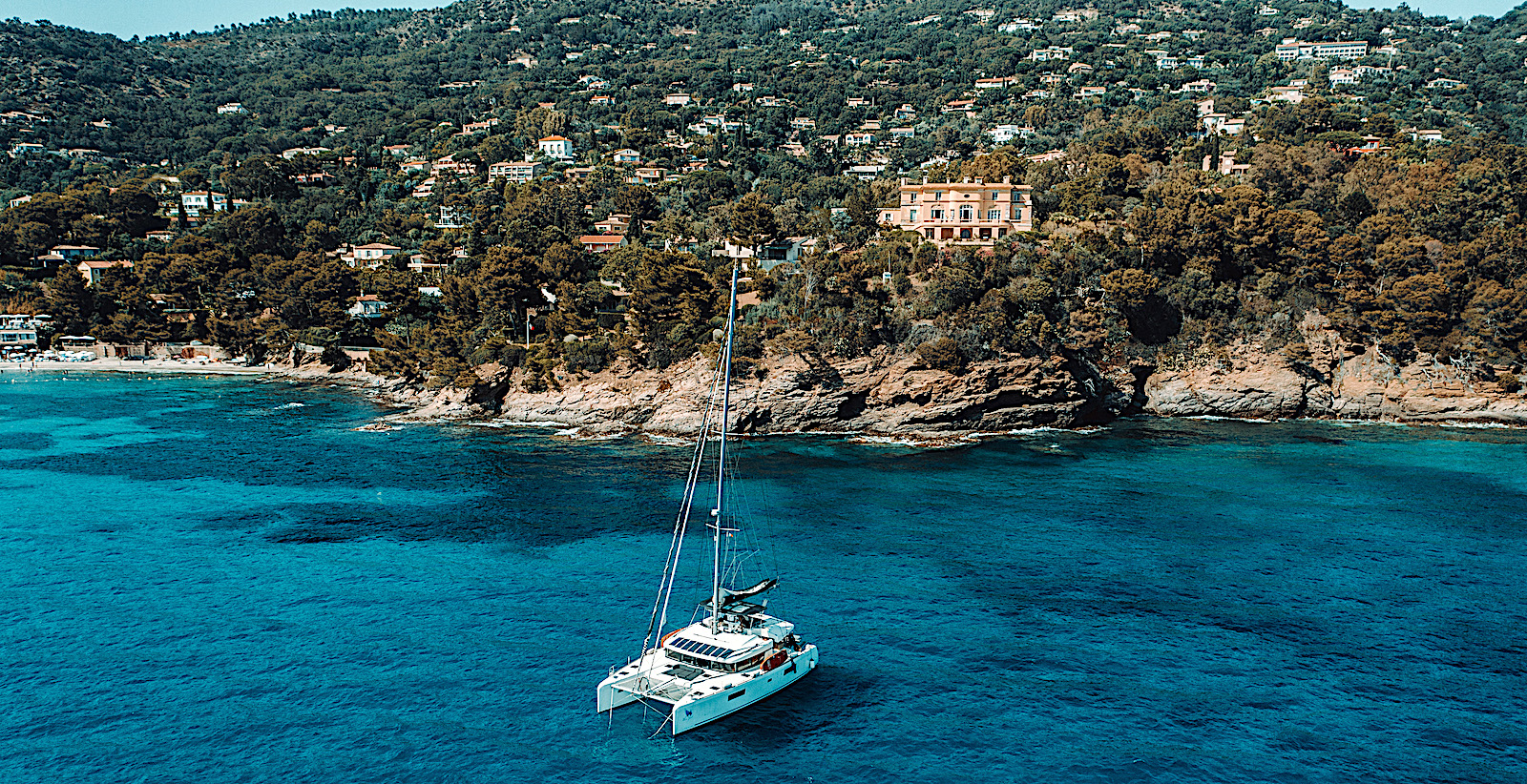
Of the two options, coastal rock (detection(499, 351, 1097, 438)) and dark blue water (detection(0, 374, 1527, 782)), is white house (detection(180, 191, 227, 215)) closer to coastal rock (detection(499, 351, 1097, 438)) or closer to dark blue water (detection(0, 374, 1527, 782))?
→ dark blue water (detection(0, 374, 1527, 782))

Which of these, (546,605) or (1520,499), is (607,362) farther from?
(1520,499)

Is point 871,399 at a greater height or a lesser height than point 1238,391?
greater

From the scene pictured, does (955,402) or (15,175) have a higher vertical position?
(15,175)

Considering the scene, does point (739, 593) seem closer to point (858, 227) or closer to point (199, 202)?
point (858, 227)

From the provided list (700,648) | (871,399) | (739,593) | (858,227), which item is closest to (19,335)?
(858,227)

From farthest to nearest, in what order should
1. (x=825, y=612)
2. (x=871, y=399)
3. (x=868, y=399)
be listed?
(x=868, y=399)
(x=871, y=399)
(x=825, y=612)

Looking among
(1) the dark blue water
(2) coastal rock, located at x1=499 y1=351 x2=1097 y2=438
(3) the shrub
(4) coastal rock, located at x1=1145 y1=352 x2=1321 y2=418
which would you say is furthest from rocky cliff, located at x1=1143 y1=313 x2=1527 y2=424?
(3) the shrub

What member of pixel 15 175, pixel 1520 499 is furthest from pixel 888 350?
pixel 15 175
